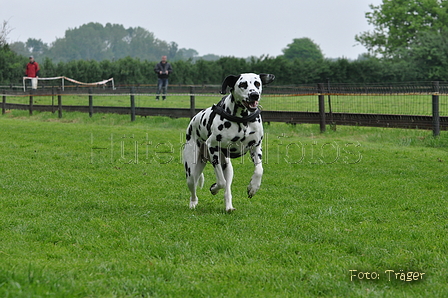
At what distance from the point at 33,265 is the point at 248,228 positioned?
2.51 m

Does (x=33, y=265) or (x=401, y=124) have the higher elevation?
(x=401, y=124)

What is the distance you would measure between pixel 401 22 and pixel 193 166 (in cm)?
7290

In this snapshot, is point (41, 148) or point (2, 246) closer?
point (2, 246)

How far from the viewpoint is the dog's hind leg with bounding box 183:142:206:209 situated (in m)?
7.45

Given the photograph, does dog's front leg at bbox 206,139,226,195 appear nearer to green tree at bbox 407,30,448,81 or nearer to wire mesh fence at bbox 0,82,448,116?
wire mesh fence at bbox 0,82,448,116

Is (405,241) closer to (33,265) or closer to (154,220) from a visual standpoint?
(154,220)

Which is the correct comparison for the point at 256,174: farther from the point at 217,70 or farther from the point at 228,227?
the point at 217,70

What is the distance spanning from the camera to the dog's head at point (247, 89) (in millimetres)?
6617

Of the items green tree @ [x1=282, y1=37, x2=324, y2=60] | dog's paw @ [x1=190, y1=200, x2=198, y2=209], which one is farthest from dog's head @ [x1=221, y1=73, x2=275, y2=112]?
green tree @ [x1=282, y1=37, x2=324, y2=60]

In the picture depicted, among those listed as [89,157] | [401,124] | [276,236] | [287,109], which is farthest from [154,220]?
[287,109]

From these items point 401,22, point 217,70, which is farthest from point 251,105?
point 401,22

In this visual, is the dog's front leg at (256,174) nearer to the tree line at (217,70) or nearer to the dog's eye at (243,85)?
the dog's eye at (243,85)

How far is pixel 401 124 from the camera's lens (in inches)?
603

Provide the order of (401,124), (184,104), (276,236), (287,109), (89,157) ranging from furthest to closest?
(184,104)
(287,109)
(401,124)
(89,157)
(276,236)
